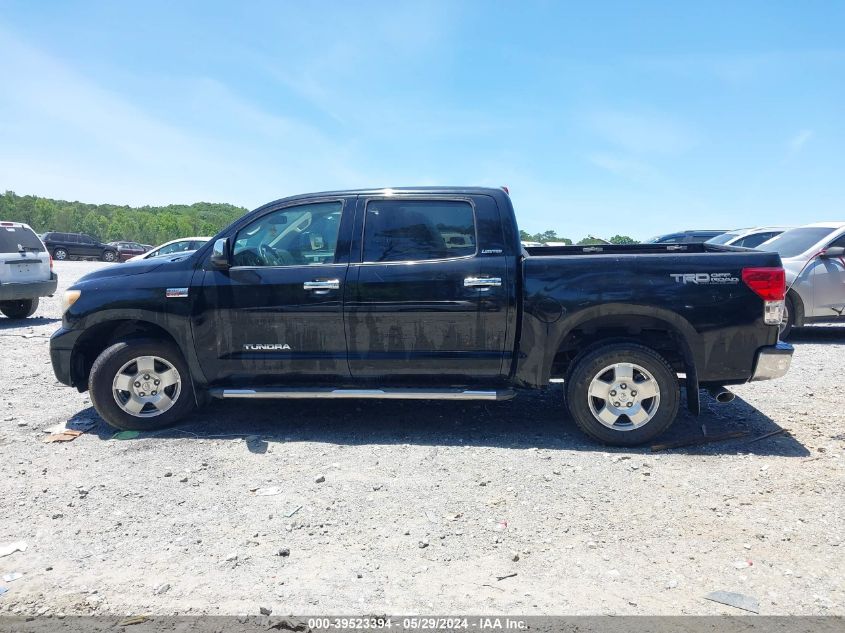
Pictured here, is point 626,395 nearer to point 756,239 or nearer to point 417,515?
point 417,515

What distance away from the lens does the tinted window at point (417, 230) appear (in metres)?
4.97

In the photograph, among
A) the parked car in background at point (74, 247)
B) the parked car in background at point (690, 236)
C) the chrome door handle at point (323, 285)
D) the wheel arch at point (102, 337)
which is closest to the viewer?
the chrome door handle at point (323, 285)

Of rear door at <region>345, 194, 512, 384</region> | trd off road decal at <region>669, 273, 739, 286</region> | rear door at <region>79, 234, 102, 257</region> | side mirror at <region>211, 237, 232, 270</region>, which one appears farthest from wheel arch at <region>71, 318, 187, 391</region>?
rear door at <region>79, 234, 102, 257</region>

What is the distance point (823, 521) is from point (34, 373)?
7895 millimetres

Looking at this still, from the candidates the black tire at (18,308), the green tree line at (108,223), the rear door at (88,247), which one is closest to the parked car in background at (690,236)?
the black tire at (18,308)

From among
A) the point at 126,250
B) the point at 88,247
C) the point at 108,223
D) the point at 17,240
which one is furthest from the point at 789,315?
the point at 108,223

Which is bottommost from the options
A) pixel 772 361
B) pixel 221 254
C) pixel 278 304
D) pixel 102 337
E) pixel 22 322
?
pixel 22 322

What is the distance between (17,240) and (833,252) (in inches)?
528

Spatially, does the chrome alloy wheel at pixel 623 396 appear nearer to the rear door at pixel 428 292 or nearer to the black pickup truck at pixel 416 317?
the black pickup truck at pixel 416 317

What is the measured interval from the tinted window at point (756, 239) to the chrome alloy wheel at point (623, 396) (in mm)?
7208

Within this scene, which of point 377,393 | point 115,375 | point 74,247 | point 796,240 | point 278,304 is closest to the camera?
point 377,393

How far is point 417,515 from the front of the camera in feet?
12.2

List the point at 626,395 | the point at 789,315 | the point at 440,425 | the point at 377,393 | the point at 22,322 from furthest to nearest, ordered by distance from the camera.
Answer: the point at 22,322
the point at 789,315
the point at 440,425
the point at 377,393
the point at 626,395

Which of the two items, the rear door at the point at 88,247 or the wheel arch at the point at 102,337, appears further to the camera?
the rear door at the point at 88,247
